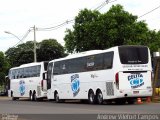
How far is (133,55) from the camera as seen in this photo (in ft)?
94.6

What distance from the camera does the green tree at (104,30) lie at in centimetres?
5297

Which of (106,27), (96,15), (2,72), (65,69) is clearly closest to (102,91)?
(65,69)

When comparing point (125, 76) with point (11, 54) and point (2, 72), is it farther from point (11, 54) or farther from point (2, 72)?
point (11, 54)

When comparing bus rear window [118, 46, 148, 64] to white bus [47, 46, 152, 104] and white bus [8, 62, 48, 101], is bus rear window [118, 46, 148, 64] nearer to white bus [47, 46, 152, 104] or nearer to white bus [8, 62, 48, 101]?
white bus [47, 46, 152, 104]

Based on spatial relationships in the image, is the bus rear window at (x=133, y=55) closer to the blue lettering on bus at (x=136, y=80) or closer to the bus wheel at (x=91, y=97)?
the blue lettering on bus at (x=136, y=80)

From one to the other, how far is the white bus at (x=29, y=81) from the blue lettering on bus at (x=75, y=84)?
6.25 metres

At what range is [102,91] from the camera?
1173 inches

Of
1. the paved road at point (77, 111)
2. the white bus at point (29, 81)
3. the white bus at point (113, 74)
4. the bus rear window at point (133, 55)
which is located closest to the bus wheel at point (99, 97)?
the white bus at point (113, 74)

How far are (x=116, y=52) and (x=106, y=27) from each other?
25.6m

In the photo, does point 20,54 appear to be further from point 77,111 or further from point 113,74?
point 77,111

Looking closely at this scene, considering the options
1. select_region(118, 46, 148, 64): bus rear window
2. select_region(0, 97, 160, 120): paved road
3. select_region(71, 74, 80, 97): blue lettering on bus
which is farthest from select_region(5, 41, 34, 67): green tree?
select_region(0, 97, 160, 120): paved road

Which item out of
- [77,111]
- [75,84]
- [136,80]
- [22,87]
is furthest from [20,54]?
[77,111]

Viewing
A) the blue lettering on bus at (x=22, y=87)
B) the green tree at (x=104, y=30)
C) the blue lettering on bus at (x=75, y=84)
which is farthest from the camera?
the green tree at (x=104, y=30)

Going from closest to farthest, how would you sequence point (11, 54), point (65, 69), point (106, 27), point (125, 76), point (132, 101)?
1. point (125, 76)
2. point (132, 101)
3. point (65, 69)
4. point (106, 27)
5. point (11, 54)
